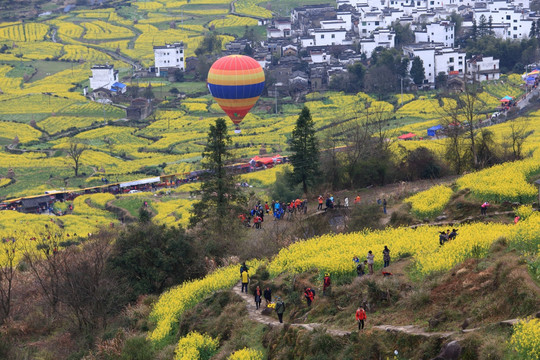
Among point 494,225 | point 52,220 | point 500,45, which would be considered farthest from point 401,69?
point 494,225

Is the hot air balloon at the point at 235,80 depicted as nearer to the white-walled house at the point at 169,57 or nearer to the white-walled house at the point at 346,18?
the white-walled house at the point at 169,57

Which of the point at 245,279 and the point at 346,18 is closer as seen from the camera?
the point at 245,279

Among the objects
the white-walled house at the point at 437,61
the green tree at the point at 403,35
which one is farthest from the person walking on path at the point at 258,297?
the green tree at the point at 403,35

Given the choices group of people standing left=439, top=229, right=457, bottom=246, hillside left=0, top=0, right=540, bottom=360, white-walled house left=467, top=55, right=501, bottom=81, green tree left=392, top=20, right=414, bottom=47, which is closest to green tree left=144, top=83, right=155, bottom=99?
hillside left=0, top=0, right=540, bottom=360

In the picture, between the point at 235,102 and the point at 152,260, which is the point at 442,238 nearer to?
the point at 152,260

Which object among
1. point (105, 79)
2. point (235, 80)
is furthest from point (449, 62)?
point (235, 80)

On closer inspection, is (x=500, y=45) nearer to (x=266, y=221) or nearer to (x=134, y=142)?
(x=134, y=142)

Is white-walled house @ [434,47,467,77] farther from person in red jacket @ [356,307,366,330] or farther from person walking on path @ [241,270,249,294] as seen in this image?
person in red jacket @ [356,307,366,330]
